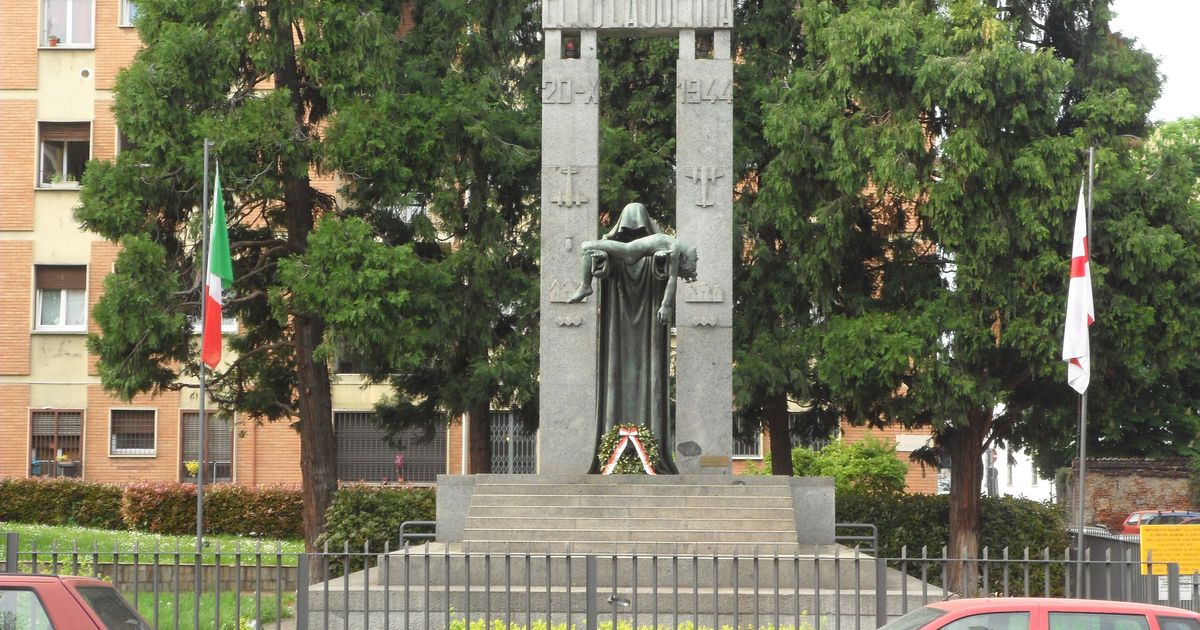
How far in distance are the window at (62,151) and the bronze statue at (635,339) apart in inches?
842

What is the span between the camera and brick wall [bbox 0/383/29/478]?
36.6m

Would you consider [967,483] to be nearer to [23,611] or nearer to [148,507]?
[148,507]

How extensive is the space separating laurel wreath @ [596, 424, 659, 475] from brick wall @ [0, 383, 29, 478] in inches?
895

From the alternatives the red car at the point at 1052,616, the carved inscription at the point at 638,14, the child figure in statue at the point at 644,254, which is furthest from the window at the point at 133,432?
the red car at the point at 1052,616

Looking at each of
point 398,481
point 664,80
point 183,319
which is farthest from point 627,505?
point 398,481

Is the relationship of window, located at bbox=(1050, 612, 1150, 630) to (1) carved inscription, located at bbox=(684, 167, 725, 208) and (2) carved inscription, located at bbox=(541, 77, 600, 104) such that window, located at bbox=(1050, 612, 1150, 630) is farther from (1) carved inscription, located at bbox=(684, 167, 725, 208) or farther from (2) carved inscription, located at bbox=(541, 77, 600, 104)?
(2) carved inscription, located at bbox=(541, 77, 600, 104)

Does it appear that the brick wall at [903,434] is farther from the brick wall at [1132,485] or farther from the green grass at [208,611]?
the green grass at [208,611]

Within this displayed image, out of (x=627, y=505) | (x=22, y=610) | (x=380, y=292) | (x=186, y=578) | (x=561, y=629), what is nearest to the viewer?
(x=22, y=610)

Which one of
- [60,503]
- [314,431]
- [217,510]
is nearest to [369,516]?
[314,431]

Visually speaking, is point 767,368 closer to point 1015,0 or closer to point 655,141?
point 655,141

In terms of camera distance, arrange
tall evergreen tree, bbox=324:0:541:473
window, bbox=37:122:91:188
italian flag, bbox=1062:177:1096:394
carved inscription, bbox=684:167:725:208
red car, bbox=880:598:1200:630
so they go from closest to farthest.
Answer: red car, bbox=880:598:1200:630 → italian flag, bbox=1062:177:1096:394 → carved inscription, bbox=684:167:725:208 → tall evergreen tree, bbox=324:0:541:473 → window, bbox=37:122:91:188

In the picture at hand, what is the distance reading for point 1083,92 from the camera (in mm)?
25359

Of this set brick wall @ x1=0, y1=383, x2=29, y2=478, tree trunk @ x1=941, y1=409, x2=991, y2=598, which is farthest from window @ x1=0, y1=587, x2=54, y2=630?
brick wall @ x1=0, y1=383, x2=29, y2=478

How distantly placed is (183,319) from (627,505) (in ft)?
32.1
